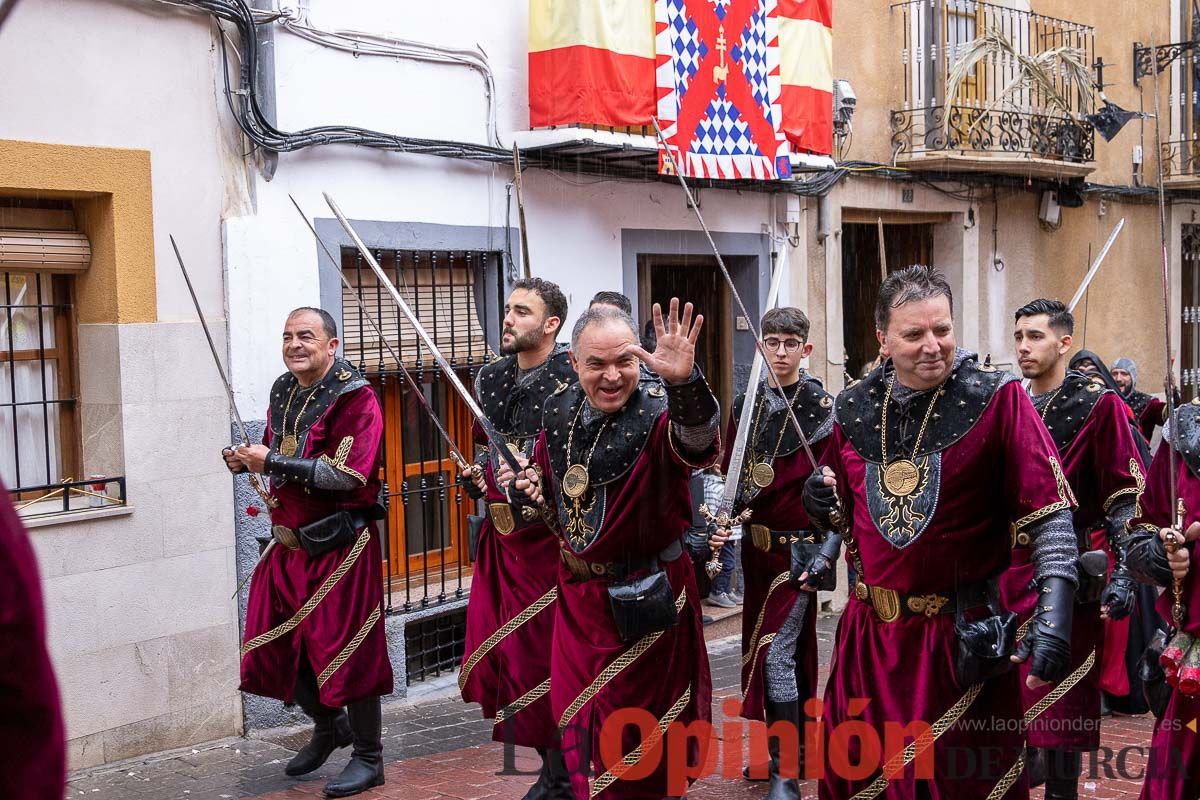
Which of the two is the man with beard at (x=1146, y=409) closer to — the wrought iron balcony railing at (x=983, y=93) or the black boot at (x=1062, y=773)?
the black boot at (x=1062, y=773)

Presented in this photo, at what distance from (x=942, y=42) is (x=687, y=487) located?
9206 mm

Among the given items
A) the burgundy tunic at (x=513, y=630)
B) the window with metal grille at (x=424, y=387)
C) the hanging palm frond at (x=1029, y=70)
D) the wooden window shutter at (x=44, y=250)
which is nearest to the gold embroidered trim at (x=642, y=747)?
the burgundy tunic at (x=513, y=630)

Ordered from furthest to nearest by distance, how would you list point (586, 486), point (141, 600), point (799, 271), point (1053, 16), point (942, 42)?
1. point (1053, 16)
2. point (942, 42)
3. point (799, 271)
4. point (141, 600)
5. point (586, 486)

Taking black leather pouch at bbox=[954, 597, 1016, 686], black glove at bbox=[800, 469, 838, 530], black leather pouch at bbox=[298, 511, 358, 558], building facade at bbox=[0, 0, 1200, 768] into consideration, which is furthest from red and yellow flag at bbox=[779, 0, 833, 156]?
black leather pouch at bbox=[954, 597, 1016, 686]

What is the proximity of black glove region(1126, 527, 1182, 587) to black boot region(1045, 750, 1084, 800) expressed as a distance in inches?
42.1

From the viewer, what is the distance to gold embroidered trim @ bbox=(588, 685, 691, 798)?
15.2 feet

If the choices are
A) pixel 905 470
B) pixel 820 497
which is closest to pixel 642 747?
pixel 820 497

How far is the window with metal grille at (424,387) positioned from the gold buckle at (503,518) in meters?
2.21

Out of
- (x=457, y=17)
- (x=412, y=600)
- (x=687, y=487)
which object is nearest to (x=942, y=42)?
(x=457, y=17)

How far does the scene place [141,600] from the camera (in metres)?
6.89

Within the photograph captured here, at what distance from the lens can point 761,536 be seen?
6242 millimetres

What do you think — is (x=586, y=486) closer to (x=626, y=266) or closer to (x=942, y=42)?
(x=626, y=266)

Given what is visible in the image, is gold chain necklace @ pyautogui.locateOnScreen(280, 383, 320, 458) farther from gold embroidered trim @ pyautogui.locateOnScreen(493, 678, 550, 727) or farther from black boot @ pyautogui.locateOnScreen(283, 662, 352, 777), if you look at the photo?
gold embroidered trim @ pyautogui.locateOnScreen(493, 678, 550, 727)

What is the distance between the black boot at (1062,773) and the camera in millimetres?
5375
